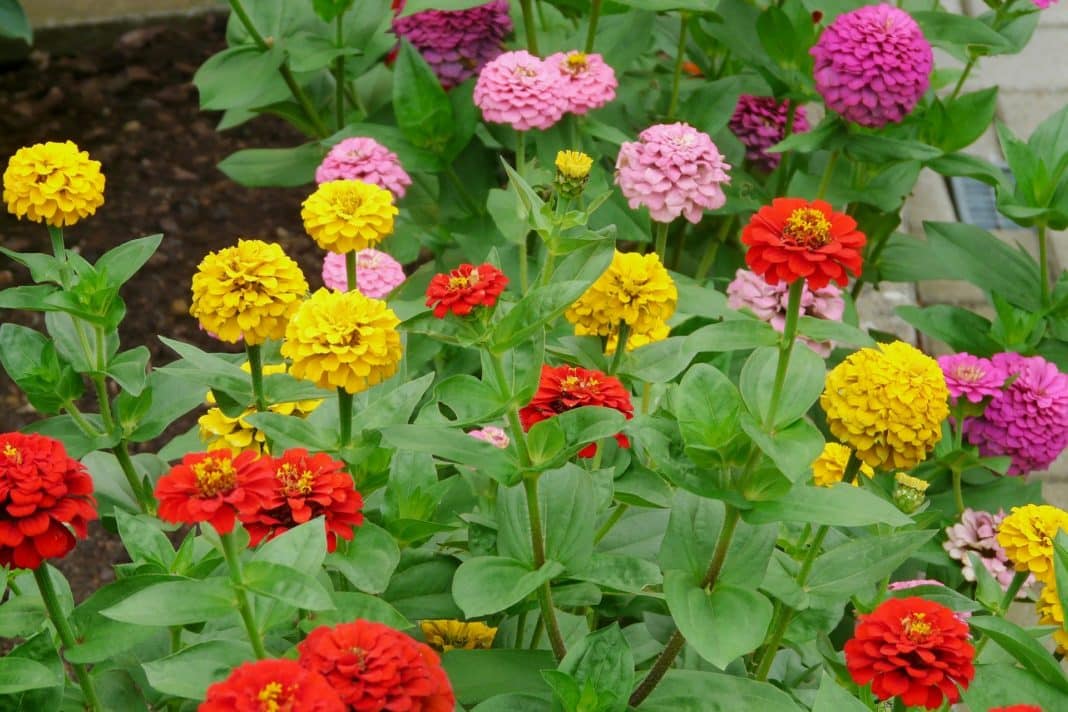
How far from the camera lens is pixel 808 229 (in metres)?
1.28

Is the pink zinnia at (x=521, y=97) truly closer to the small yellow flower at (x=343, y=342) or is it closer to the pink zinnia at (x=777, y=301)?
the pink zinnia at (x=777, y=301)

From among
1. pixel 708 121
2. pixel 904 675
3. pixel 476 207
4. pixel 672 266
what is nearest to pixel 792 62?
pixel 708 121

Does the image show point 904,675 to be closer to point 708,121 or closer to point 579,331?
point 579,331

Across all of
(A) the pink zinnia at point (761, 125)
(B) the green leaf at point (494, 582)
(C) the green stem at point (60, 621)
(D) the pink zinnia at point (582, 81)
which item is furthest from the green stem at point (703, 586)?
(A) the pink zinnia at point (761, 125)

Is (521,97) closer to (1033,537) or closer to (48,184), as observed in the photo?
(48,184)

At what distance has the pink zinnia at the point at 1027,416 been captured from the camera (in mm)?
2127

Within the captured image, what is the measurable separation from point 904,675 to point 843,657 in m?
0.39

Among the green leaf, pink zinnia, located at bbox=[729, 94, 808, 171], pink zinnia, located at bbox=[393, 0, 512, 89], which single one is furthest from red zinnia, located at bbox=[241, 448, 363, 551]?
pink zinnia, located at bbox=[729, 94, 808, 171]

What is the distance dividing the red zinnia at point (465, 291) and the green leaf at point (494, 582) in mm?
275

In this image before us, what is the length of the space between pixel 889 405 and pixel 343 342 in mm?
619

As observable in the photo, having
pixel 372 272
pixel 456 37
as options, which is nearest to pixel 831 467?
pixel 372 272

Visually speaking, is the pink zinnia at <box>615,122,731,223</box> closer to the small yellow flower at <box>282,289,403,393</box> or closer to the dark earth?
the small yellow flower at <box>282,289,403,393</box>

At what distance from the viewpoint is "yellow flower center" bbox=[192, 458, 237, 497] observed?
112cm

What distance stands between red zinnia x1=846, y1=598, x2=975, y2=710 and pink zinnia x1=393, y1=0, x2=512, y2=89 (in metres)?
1.62
